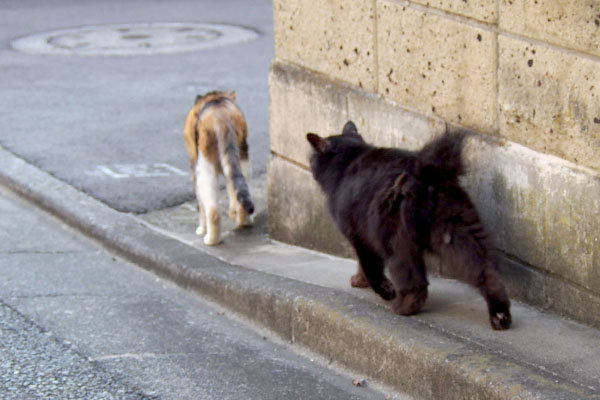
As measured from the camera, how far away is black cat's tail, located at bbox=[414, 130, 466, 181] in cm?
475

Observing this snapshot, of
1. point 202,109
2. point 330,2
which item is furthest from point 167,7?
point 330,2

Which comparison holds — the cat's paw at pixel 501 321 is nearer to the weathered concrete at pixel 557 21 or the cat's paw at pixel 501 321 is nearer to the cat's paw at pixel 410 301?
the cat's paw at pixel 410 301

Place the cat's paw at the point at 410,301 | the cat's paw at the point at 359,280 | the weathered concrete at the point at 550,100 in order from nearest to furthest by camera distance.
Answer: the weathered concrete at the point at 550,100
the cat's paw at the point at 410,301
the cat's paw at the point at 359,280

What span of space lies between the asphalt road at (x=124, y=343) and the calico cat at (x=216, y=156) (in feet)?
2.12

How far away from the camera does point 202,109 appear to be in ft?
23.5

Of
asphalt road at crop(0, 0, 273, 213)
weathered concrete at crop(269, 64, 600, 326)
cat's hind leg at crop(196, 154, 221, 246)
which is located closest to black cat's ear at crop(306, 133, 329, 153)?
weathered concrete at crop(269, 64, 600, 326)

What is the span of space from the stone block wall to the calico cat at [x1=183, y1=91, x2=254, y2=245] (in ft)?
2.21

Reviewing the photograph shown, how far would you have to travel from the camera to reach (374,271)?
17.3 ft

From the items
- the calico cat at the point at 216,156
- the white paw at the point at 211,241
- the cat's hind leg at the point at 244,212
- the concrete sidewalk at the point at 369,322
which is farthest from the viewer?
the cat's hind leg at the point at 244,212

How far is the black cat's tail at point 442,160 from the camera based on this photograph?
4.75 meters

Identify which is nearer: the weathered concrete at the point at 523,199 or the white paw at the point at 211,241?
the weathered concrete at the point at 523,199

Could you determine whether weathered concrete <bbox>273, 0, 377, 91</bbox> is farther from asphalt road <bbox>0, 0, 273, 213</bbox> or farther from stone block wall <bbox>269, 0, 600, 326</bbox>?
asphalt road <bbox>0, 0, 273, 213</bbox>

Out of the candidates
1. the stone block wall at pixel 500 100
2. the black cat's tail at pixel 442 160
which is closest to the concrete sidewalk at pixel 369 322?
the stone block wall at pixel 500 100

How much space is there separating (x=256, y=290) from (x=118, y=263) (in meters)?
1.64
